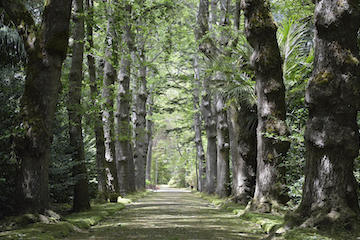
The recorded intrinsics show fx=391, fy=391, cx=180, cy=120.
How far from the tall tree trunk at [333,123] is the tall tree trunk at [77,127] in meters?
6.45

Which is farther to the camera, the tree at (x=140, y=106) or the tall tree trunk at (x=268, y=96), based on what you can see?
the tree at (x=140, y=106)

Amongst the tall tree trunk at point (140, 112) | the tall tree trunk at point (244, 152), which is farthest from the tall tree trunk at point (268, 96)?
the tall tree trunk at point (140, 112)

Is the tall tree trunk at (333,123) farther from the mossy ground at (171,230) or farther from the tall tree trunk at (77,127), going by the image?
the tall tree trunk at (77,127)

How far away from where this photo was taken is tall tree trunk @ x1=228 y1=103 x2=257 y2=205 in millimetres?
12633

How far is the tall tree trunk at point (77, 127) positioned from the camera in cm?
1068

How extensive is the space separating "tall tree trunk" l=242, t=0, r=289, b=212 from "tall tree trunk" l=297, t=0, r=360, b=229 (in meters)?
3.59

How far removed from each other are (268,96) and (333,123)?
406 centimetres

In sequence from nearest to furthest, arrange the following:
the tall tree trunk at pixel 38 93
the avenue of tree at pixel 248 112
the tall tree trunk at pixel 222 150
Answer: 1. the avenue of tree at pixel 248 112
2. the tall tree trunk at pixel 38 93
3. the tall tree trunk at pixel 222 150

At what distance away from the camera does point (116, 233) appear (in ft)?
23.9

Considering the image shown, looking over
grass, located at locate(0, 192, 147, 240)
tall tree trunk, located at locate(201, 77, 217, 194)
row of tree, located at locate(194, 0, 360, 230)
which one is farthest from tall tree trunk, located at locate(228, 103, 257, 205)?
tall tree trunk, located at locate(201, 77, 217, 194)

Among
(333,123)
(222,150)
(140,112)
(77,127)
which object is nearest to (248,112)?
(77,127)

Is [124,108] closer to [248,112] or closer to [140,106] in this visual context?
[140,106]

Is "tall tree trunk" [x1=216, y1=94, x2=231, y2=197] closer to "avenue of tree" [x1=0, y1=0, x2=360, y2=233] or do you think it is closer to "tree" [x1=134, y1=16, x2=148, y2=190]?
"avenue of tree" [x1=0, y1=0, x2=360, y2=233]

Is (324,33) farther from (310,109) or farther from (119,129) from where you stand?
(119,129)
